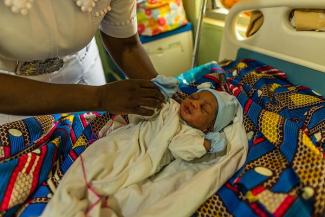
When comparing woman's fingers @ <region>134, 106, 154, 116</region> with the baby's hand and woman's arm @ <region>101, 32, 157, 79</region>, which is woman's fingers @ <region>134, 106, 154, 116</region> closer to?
the baby's hand

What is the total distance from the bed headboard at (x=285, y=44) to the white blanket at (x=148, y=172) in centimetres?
38

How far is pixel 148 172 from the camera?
1.00 m

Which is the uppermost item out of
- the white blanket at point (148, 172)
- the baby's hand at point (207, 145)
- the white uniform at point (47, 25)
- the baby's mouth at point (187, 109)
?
the white uniform at point (47, 25)

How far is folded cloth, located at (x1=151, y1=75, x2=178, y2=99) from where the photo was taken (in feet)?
3.67

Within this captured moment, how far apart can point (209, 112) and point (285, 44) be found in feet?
1.65

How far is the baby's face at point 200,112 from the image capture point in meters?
1.18

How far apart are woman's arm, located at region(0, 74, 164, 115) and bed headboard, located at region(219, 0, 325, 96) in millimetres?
731

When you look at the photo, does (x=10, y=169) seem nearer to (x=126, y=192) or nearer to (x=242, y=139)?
(x=126, y=192)

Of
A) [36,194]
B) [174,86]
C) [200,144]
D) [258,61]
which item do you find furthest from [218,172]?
Result: [258,61]

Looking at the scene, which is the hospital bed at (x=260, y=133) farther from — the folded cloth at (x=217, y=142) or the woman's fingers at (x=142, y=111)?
the woman's fingers at (x=142, y=111)

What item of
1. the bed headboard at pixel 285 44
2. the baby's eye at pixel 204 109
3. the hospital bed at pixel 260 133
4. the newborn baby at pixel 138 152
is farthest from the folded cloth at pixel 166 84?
the bed headboard at pixel 285 44

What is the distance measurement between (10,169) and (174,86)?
0.57 meters

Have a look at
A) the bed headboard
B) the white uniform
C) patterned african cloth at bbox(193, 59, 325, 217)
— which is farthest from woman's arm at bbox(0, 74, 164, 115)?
the bed headboard

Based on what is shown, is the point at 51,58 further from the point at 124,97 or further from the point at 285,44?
the point at 285,44
